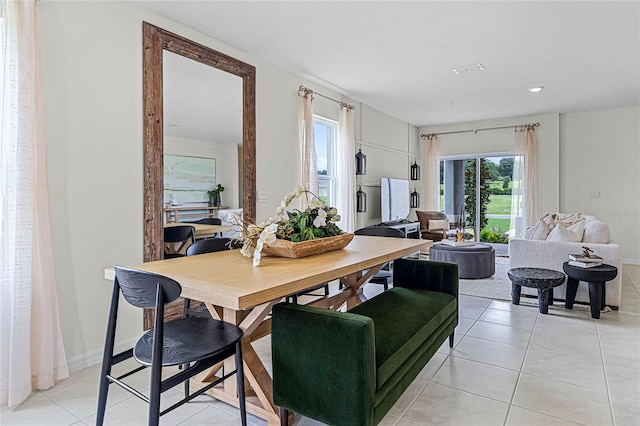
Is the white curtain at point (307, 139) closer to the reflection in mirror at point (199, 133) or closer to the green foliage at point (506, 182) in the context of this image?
the reflection in mirror at point (199, 133)

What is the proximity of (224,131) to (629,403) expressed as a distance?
11.8ft

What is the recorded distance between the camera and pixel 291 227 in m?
2.21

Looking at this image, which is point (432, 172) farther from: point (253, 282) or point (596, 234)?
point (253, 282)

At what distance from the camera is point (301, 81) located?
460cm

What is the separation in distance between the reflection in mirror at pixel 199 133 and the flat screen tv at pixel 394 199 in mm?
3133

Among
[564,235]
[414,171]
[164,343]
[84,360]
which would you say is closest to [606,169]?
[414,171]

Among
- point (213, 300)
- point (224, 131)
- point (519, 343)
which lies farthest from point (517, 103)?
point (213, 300)

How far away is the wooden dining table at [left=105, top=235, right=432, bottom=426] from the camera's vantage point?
142cm

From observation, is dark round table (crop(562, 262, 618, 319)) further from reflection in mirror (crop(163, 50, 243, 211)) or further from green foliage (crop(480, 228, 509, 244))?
green foliage (crop(480, 228, 509, 244))

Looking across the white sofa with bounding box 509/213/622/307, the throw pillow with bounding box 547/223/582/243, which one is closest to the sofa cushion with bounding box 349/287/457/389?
the white sofa with bounding box 509/213/622/307

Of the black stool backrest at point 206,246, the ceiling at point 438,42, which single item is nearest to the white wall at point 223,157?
the black stool backrest at point 206,246

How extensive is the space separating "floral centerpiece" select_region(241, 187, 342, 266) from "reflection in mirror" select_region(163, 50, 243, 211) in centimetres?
134

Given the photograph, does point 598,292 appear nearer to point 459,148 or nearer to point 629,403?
point 629,403

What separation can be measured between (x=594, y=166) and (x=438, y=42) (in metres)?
4.82
